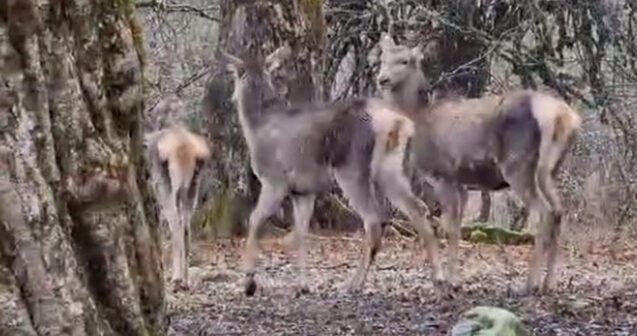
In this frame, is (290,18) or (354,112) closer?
(354,112)

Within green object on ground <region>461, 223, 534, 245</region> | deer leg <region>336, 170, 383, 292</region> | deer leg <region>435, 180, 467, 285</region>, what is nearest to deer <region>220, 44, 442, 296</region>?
deer leg <region>336, 170, 383, 292</region>

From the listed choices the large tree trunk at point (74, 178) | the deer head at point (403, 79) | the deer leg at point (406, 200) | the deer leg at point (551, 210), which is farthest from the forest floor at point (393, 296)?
the large tree trunk at point (74, 178)

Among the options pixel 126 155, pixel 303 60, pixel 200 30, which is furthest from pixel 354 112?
pixel 200 30

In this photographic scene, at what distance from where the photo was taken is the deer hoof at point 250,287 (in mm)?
9734

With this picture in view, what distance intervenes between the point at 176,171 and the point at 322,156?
1.34 m

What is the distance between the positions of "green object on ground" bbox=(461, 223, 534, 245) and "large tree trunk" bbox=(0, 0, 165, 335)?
10323 millimetres

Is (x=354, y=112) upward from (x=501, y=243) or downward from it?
upward

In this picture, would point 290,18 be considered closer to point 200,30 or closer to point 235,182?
point 235,182

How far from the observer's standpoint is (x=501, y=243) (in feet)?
47.2

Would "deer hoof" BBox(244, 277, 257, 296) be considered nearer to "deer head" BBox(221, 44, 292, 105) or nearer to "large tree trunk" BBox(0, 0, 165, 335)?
"deer head" BBox(221, 44, 292, 105)

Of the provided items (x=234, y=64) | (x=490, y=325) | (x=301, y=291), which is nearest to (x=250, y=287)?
(x=301, y=291)

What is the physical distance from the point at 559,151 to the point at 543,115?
11.2 inches

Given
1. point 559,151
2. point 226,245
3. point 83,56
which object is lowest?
point 226,245

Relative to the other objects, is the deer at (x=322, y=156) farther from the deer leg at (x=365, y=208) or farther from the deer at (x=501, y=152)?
the deer at (x=501, y=152)
